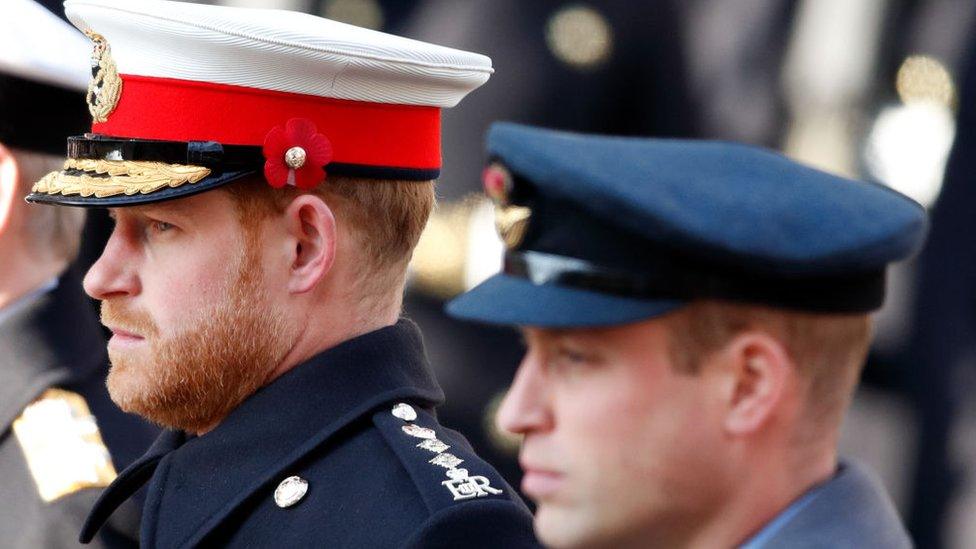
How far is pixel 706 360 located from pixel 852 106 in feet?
5.33

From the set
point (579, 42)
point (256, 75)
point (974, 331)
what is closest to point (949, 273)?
point (974, 331)

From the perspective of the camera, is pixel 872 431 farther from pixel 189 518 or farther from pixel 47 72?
pixel 47 72

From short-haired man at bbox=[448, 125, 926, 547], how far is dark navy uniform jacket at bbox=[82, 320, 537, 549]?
581mm

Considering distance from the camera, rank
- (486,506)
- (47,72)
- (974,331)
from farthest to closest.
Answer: (47,72) < (974,331) < (486,506)

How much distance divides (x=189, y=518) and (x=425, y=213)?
65 cm

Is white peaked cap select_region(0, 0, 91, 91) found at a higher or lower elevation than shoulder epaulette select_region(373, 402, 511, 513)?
higher

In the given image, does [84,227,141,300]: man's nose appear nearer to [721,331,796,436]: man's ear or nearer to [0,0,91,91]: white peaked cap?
[0,0,91,91]: white peaked cap

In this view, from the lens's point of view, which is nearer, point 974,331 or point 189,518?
point 189,518

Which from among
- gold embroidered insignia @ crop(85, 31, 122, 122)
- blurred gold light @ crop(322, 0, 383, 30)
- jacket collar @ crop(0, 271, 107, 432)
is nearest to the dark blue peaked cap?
gold embroidered insignia @ crop(85, 31, 122, 122)

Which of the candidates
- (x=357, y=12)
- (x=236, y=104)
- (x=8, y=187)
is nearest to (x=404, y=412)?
(x=236, y=104)

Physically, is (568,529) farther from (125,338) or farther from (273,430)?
(125,338)

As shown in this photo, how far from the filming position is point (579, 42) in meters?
3.45

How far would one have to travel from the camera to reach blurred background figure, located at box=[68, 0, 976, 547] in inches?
123

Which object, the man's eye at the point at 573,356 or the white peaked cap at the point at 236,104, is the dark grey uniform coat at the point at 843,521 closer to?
the man's eye at the point at 573,356
